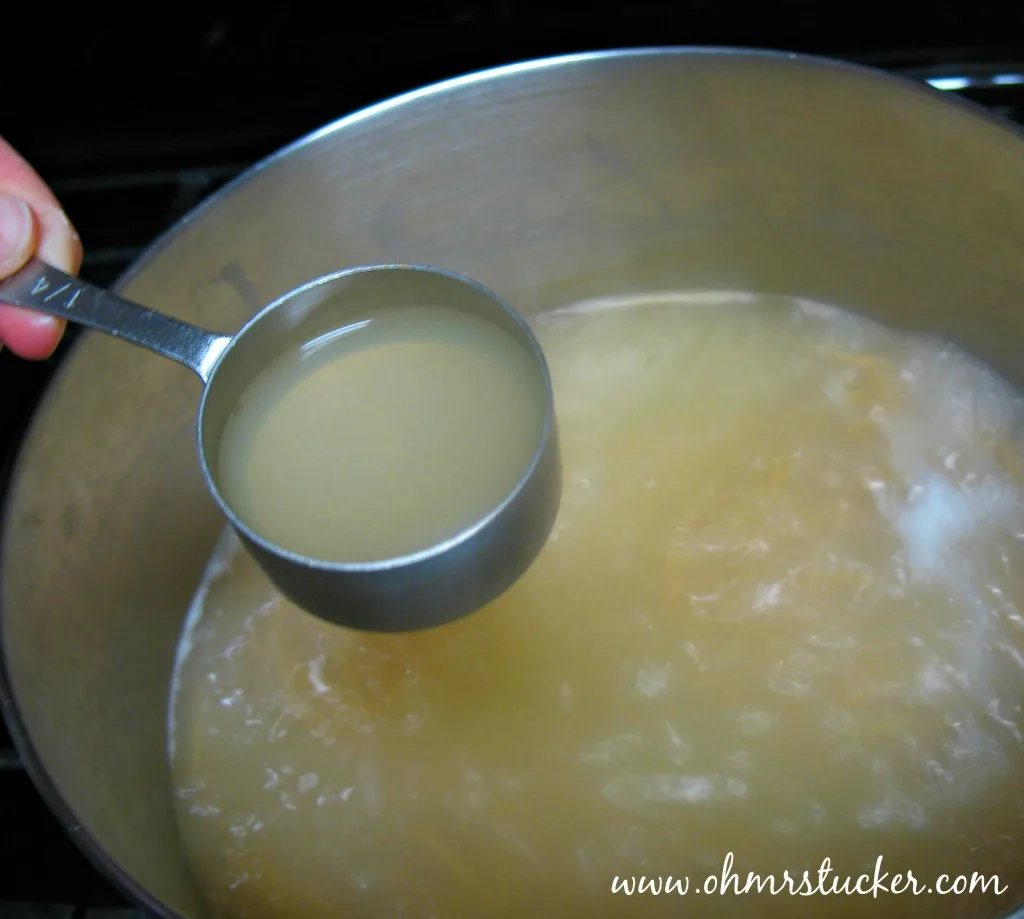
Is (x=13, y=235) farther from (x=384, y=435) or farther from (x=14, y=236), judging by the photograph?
(x=384, y=435)

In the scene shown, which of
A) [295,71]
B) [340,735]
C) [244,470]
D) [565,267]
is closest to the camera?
[244,470]

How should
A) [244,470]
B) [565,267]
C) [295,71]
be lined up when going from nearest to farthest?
[244,470], [295,71], [565,267]

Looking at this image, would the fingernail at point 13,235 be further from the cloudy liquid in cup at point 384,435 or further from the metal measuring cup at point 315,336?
the cloudy liquid in cup at point 384,435

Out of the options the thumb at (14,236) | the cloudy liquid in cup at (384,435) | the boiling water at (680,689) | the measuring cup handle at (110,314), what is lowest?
the boiling water at (680,689)

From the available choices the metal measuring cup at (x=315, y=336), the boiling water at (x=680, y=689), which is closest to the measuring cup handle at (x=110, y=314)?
the metal measuring cup at (x=315, y=336)

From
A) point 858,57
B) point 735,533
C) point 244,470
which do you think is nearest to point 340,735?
point 244,470

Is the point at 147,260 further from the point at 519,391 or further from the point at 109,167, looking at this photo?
the point at 519,391
